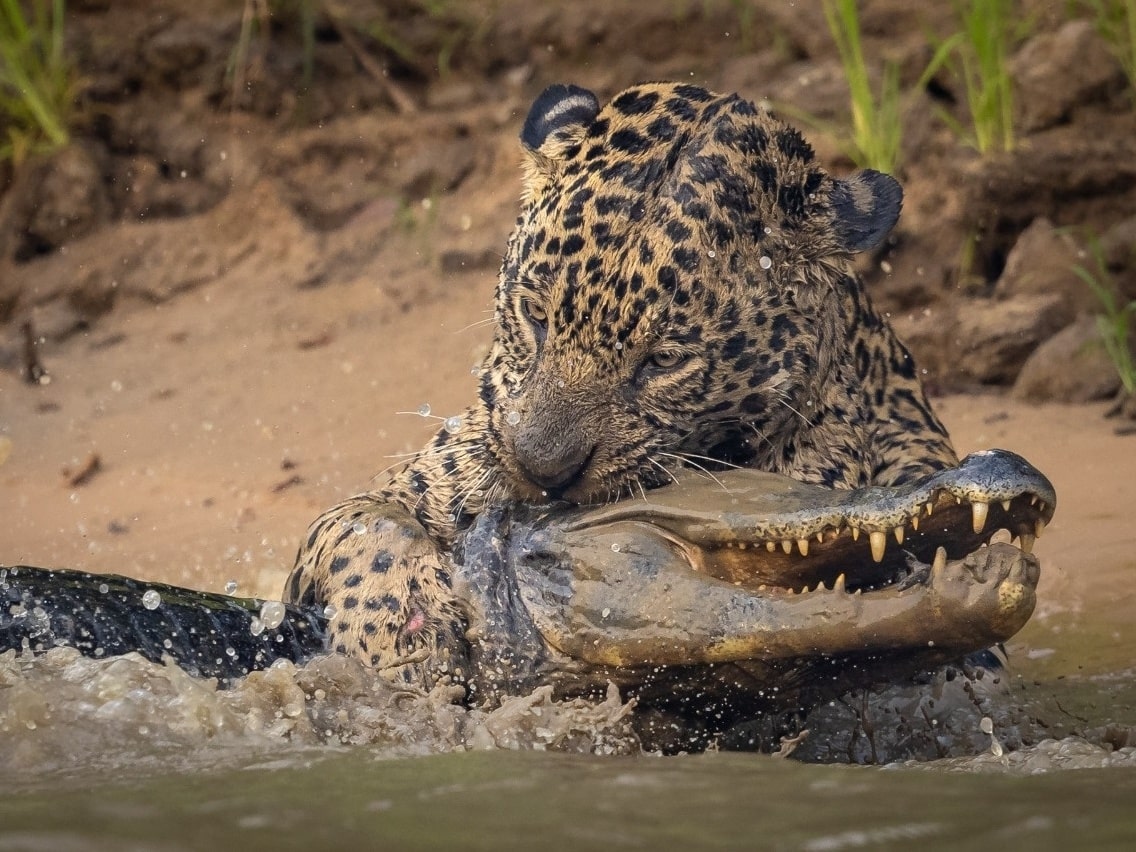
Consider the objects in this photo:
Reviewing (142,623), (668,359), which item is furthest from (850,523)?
(142,623)

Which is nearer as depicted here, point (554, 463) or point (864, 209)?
point (554, 463)

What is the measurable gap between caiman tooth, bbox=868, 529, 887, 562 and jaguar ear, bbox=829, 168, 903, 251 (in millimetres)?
1497

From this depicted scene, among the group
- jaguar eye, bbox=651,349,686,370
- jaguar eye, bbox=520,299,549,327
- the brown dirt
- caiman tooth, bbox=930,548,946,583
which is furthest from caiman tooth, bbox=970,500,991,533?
the brown dirt

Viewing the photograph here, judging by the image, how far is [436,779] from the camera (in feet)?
13.1

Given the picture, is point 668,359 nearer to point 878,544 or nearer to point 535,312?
point 535,312

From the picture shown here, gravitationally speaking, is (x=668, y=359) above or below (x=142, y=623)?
above

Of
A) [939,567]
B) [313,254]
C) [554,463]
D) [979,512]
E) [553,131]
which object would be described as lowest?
[939,567]

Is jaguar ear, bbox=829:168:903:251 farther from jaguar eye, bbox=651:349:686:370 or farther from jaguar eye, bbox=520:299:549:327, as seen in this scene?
jaguar eye, bbox=520:299:549:327

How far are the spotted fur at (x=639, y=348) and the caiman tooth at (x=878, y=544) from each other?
2.82ft

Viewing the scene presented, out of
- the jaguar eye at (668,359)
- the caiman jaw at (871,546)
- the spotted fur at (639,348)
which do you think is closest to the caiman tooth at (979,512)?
the caiman jaw at (871,546)

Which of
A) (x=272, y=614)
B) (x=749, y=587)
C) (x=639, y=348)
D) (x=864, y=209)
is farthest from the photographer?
(x=864, y=209)

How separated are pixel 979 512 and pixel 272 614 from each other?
1917mm

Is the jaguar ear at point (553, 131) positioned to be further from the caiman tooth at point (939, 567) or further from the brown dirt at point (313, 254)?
the brown dirt at point (313, 254)

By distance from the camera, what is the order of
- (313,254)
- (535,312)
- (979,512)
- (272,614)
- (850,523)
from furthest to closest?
(313,254) → (535,312) → (272,614) → (850,523) → (979,512)
